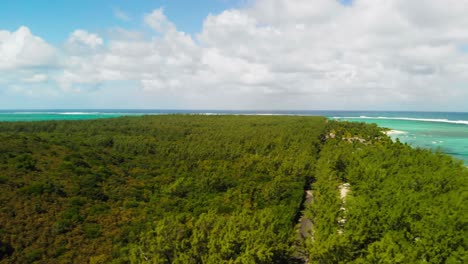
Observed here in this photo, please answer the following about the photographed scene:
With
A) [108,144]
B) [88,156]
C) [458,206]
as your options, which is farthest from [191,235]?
[108,144]

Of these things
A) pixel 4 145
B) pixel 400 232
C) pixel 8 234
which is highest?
Answer: pixel 4 145

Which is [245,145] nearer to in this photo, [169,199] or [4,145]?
[169,199]

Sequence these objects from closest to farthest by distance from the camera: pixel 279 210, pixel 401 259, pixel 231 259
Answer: pixel 401 259
pixel 231 259
pixel 279 210

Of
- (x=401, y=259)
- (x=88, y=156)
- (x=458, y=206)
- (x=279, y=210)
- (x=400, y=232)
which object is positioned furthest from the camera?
(x=88, y=156)

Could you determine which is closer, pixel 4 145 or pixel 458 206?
pixel 458 206

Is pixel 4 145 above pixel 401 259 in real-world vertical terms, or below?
above

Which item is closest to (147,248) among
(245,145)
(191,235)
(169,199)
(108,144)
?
(191,235)
